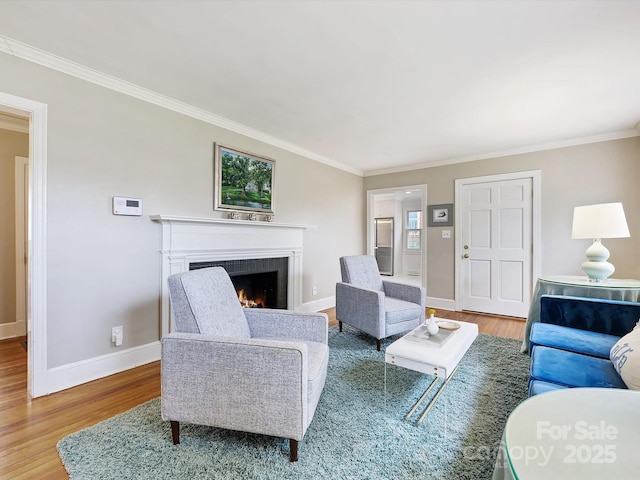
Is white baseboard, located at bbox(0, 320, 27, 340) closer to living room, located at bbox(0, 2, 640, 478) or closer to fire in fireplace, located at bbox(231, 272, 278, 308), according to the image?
living room, located at bbox(0, 2, 640, 478)

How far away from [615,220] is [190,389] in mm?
3467

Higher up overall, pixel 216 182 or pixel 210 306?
pixel 216 182

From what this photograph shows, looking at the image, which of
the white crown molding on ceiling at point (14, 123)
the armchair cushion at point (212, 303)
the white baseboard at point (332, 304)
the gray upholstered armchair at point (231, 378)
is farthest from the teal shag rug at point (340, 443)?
the white crown molding on ceiling at point (14, 123)

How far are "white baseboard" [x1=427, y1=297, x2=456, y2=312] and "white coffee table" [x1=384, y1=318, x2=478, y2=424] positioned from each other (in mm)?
2597

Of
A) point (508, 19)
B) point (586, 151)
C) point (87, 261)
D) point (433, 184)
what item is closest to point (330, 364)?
point (87, 261)

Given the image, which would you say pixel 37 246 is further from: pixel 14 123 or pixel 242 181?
pixel 14 123

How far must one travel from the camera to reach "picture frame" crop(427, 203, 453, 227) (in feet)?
14.7

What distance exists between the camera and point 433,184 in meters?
4.63

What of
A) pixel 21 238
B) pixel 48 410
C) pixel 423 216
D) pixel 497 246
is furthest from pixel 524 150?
pixel 21 238

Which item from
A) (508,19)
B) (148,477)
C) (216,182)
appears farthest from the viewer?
(216,182)

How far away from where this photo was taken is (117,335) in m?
2.38

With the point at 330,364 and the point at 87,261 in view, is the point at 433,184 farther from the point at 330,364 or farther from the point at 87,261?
the point at 87,261

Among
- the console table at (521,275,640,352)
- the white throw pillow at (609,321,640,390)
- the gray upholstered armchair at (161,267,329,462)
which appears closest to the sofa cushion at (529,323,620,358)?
the white throw pillow at (609,321,640,390)

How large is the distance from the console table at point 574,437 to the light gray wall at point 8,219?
454 cm
